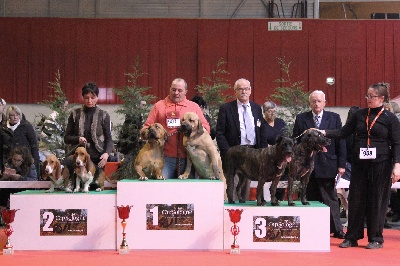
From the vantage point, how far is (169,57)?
52.2 ft

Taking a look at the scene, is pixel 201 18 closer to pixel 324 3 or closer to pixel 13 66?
pixel 324 3

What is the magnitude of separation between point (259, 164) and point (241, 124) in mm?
766

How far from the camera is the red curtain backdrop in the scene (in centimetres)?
1559

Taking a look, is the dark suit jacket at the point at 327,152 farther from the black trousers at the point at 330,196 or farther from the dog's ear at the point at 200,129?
the dog's ear at the point at 200,129

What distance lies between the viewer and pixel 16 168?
7.36 metres

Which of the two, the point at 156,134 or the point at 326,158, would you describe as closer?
the point at 156,134

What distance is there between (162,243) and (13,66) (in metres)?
11.4

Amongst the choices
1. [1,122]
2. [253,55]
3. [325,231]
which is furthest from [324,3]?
[325,231]

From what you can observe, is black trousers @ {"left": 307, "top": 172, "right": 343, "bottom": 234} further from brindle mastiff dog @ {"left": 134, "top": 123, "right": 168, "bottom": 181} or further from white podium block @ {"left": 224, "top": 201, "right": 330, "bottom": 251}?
brindle mastiff dog @ {"left": 134, "top": 123, "right": 168, "bottom": 181}

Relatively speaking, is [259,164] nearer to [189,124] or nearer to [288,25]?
[189,124]

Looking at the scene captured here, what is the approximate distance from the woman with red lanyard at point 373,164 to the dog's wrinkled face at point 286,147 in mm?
745

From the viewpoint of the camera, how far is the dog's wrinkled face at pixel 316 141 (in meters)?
5.36

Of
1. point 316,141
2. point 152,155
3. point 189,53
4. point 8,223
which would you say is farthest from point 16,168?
point 189,53

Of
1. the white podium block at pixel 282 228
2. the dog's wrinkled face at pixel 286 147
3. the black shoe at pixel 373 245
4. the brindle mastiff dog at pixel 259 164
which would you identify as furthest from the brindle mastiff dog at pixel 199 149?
the black shoe at pixel 373 245
